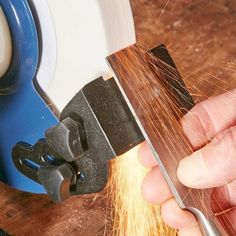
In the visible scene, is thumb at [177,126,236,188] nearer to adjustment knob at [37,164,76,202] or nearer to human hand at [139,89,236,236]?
human hand at [139,89,236,236]

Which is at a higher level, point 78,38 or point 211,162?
point 78,38

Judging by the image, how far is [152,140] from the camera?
832 mm

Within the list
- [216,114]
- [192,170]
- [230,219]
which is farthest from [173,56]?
[192,170]

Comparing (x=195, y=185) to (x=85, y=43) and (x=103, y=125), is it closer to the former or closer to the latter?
(x=103, y=125)

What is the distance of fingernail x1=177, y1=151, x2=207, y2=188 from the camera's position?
33.4 inches

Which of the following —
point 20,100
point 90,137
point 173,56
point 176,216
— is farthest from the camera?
point 173,56

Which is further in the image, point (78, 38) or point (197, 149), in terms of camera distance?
point (197, 149)

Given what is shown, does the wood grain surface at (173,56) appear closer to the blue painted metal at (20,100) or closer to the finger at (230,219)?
the blue painted metal at (20,100)

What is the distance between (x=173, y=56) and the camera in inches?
57.7

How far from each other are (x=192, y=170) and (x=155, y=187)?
1.03 ft

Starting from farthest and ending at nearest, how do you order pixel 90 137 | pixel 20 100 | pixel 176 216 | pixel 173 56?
pixel 173 56
pixel 176 216
pixel 20 100
pixel 90 137

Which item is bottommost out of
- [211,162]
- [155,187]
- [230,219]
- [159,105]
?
[230,219]

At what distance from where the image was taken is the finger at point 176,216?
116 centimetres

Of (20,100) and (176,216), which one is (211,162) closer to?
(176,216)
